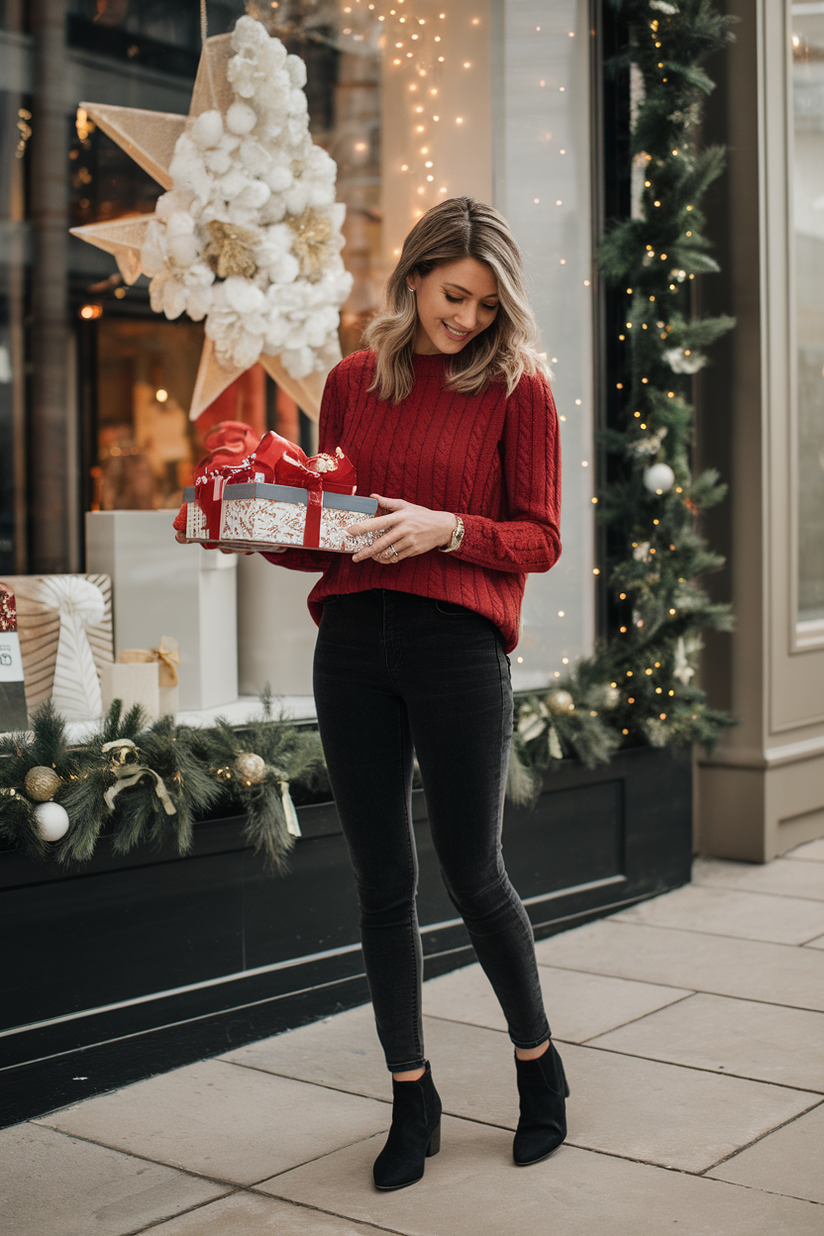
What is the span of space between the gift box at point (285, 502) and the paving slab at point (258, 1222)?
1061 millimetres

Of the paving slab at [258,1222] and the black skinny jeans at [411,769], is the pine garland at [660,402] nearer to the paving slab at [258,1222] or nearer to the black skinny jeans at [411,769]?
the black skinny jeans at [411,769]

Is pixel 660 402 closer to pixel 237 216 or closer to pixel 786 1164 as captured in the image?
pixel 237 216

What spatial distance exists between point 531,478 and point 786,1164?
1.24 metres

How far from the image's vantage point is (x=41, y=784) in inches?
96.5

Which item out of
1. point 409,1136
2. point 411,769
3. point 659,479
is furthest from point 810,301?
point 409,1136

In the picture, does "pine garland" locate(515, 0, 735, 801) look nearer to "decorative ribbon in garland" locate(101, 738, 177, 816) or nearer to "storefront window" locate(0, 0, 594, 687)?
"storefront window" locate(0, 0, 594, 687)

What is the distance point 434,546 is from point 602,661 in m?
1.92

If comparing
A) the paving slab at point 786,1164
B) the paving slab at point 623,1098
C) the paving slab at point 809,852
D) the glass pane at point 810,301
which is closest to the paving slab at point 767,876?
the paving slab at point 809,852

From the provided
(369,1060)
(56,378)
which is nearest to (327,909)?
(369,1060)

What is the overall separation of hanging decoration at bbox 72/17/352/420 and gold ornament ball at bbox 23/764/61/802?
1331 millimetres

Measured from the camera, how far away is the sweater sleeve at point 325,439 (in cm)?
217

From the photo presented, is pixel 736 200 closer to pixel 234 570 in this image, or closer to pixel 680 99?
pixel 680 99

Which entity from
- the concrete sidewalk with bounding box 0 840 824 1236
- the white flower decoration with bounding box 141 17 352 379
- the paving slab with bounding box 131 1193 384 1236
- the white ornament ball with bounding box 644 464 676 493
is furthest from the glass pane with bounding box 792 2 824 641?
the paving slab with bounding box 131 1193 384 1236

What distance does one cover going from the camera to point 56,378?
6.75 metres
